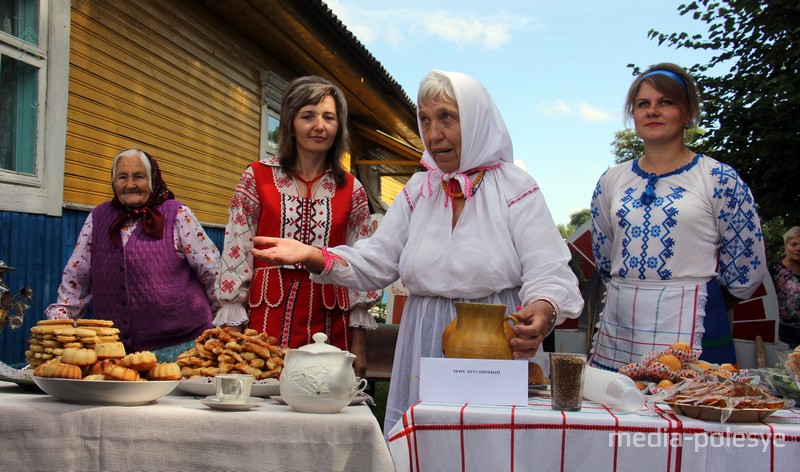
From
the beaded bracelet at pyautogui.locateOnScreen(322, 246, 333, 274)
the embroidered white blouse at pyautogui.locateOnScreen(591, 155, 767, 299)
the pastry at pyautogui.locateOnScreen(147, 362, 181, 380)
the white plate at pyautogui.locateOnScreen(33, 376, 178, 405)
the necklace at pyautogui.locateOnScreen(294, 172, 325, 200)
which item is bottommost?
the white plate at pyautogui.locateOnScreen(33, 376, 178, 405)

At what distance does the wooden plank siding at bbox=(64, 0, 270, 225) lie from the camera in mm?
6160

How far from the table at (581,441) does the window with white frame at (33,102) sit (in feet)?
14.4

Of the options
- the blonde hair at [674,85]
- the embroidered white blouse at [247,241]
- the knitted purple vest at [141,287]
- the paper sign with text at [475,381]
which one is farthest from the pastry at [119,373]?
the blonde hair at [674,85]

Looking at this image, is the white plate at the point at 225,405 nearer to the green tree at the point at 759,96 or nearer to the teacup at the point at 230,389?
the teacup at the point at 230,389

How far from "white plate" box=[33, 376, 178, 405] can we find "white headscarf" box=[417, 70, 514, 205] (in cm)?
119

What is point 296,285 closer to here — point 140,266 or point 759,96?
point 140,266

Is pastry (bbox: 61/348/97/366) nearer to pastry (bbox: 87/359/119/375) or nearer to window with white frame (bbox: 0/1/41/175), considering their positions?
pastry (bbox: 87/359/119/375)

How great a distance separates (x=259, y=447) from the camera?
176 centimetres

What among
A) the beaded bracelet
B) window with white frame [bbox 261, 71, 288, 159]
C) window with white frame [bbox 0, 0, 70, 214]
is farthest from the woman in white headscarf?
window with white frame [bbox 261, 71, 288, 159]

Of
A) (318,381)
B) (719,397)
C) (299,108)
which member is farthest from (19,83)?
(719,397)

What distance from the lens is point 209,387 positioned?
2039 millimetres

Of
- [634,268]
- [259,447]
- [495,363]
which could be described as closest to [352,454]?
[259,447]

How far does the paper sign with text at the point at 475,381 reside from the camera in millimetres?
1842

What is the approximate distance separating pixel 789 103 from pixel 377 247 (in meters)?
5.55
